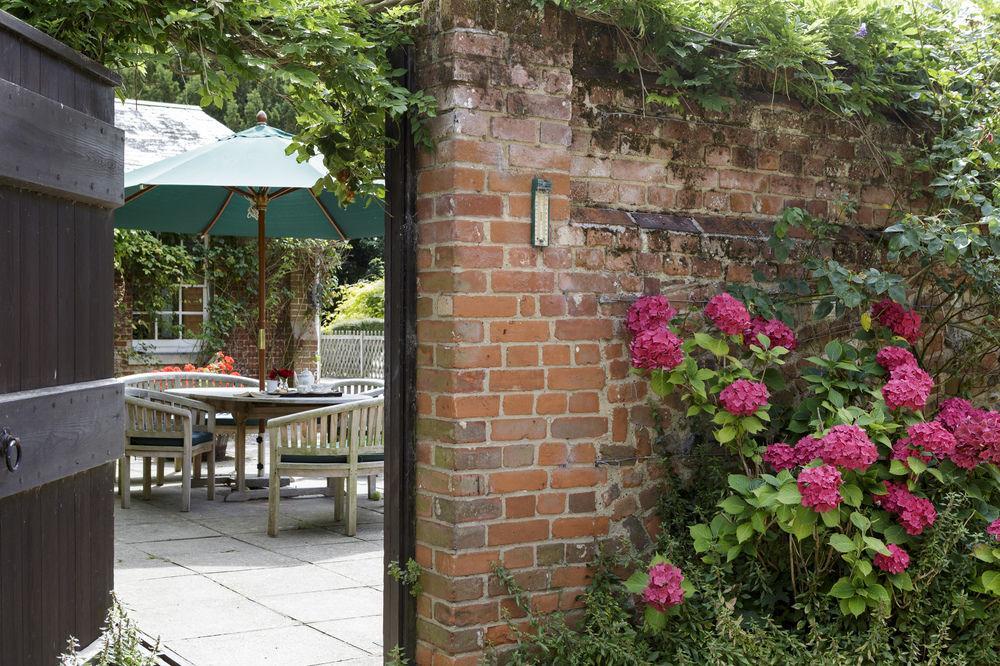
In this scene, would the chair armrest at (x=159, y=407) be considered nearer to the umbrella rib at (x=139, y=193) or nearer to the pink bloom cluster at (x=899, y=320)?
the umbrella rib at (x=139, y=193)

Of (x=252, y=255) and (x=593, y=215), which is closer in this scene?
(x=593, y=215)

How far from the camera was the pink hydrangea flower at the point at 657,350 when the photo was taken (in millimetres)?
3518

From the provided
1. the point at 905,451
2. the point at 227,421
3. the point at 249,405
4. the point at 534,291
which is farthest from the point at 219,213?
the point at 905,451

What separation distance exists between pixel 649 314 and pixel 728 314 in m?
0.28

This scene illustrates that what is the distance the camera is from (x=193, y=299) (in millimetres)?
15047

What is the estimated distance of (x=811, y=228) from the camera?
4262mm

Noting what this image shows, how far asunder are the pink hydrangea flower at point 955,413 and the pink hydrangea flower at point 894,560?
0.61 meters

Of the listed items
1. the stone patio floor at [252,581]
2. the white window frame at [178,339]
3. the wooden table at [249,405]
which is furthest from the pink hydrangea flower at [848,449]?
the white window frame at [178,339]

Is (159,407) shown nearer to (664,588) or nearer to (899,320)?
(664,588)

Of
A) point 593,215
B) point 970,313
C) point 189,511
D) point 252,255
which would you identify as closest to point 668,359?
point 593,215

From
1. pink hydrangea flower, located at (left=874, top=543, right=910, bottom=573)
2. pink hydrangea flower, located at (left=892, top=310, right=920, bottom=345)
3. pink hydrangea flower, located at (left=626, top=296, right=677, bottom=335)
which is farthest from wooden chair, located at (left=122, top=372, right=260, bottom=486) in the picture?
pink hydrangea flower, located at (left=874, top=543, right=910, bottom=573)

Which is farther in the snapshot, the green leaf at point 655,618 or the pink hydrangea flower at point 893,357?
the pink hydrangea flower at point 893,357

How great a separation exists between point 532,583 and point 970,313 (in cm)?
257

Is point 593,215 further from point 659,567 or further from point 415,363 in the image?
point 659,567
